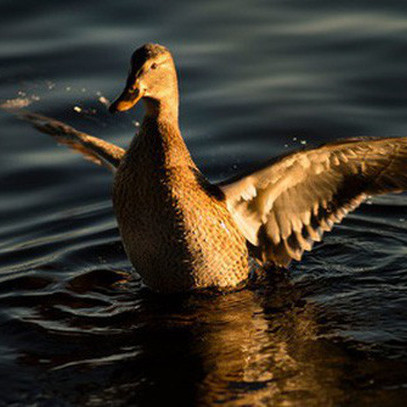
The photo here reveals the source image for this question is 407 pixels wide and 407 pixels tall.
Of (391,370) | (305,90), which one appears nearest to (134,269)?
(391,370)

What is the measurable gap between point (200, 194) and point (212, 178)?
5.99 ft

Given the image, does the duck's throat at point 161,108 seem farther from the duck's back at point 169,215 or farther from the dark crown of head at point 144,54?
the dark crown of head at point 144,54

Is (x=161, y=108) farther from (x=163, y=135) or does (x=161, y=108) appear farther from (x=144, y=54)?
(x=144, y=54)

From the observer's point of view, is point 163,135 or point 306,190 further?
point 306,190

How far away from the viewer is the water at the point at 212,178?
5.18 metres

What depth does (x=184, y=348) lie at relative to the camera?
553 centimetres

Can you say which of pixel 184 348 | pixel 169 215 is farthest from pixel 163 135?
pixel 184 348

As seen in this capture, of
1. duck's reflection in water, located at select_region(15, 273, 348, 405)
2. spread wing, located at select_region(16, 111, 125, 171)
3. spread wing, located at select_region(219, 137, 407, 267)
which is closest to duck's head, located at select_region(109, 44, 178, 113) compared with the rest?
spread wing, located at select_region(219, 137, 407, 267)

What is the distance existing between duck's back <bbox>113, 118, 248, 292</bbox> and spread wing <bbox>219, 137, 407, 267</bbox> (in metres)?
0.18

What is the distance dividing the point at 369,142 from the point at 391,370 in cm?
117

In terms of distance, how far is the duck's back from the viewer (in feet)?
19.4

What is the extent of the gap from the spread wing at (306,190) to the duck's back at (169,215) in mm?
184

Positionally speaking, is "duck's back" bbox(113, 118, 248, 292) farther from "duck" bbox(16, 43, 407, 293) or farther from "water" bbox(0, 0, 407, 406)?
"water" bbox(0, 0, 407, 406)

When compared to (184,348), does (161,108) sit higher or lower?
higher
